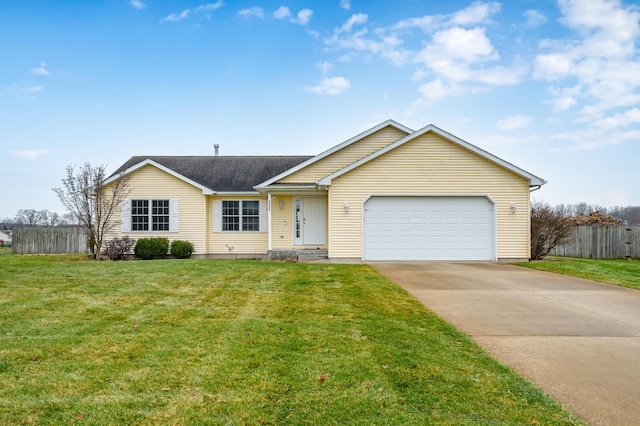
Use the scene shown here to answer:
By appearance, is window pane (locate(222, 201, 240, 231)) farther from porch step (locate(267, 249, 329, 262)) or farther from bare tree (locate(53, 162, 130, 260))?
bare tree (locate(53, 162, 130, 260))

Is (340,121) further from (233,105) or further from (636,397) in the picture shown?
(636,397)

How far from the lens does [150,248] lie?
16078 millimetres

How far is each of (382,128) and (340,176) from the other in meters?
4.26

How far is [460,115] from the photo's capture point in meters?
18.5

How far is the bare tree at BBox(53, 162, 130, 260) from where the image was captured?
15.7 m

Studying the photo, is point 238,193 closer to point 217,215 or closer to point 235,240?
point 217,215

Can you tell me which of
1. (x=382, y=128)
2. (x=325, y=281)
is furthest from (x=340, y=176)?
(x=325, y=281)

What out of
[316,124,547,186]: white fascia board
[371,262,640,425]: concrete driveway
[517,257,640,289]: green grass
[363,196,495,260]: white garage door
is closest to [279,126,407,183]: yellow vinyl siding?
[316,124,547,186]: white fascia board

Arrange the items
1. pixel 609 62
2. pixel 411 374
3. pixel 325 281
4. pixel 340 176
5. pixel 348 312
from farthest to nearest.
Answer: pixel 609 62 → pixel 340 176 → pixel 325 281 → pixel 348 312 → pixel 411 374

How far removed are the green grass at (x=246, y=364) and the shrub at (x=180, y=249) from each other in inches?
353

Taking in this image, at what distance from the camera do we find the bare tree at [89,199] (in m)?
15.7

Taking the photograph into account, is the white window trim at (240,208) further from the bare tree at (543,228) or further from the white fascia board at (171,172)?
the bare tree at (543,228)

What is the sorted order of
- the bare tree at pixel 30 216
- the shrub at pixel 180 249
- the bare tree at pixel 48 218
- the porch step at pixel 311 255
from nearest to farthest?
the porch step at pixel 311 255
the shrub at pixel 180 249
the bare tree at pixel 48 218
the bare tree at pixel 30 216

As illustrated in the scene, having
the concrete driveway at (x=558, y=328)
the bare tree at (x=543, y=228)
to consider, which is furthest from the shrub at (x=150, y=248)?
the bare tree at (x=543, y=228)
